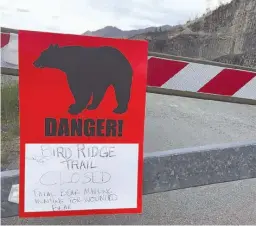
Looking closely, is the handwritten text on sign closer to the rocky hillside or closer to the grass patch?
the grass patch

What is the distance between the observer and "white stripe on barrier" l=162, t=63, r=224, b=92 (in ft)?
9.63

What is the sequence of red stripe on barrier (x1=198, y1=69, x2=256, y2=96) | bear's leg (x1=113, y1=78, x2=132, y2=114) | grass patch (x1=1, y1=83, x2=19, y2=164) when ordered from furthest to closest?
grass patch (x1=1, y1=83, x2=19, y2=164)
red stripe on barrier (x1=198, y1=69, x2=256, y2=96)
bear's leg (x1=113, y1=78, x2=132, y2=114)

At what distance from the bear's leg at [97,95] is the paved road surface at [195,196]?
1.25m

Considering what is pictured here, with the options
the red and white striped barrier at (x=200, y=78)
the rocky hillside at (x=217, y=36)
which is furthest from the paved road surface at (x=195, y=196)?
the rocky hillside at (x=217, y=36)

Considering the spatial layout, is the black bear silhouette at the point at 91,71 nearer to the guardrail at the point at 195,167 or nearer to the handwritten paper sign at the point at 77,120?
the handwritten paper sign at the point at 77,120

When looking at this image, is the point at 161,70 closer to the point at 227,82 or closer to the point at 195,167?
the point at 227,82

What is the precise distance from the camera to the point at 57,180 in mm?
2578

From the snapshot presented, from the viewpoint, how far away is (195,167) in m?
2.82

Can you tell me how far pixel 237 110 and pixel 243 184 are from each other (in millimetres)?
4642

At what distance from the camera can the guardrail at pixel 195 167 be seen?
2734 millimetres

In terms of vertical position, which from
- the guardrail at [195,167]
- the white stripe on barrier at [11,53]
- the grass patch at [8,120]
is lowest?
the grass patch at [8,120]

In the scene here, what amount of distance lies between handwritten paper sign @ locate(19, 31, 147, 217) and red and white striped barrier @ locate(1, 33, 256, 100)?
0.34 meters

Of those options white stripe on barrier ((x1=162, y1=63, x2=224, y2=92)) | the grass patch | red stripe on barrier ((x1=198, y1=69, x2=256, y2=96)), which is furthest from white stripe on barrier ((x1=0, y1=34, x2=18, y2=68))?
the grass patch

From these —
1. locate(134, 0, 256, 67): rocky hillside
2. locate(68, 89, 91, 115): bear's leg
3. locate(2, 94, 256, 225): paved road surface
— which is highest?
locate(134, 0, 256, 67): rocky hillside
